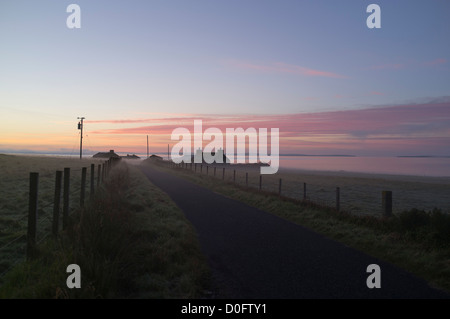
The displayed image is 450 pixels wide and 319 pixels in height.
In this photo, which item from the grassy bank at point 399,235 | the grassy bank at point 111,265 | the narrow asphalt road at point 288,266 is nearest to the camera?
the grassy bank at point 111,265

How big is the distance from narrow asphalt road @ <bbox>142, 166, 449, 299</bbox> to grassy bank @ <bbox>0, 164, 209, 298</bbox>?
50 centimetres

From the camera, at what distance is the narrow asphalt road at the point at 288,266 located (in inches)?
195

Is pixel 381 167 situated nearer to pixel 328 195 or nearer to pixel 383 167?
pixel 383 167

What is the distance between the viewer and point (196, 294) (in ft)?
15.6

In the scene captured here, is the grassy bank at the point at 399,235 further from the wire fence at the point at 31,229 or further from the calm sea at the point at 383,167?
the calm sea at the point at 383,167

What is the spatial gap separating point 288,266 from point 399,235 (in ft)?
12.7

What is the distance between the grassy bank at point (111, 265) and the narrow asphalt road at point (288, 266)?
1.65 feet

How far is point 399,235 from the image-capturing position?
827cm

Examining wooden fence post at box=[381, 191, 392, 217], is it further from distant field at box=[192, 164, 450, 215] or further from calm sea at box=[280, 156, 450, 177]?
calm sea at box=[280, 156, 450, 177]

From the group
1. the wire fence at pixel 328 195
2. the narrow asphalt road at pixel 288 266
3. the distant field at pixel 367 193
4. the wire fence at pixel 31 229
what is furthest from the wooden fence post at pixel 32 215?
the distant field at pixel 367 193

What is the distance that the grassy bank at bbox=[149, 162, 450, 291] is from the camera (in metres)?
6.37

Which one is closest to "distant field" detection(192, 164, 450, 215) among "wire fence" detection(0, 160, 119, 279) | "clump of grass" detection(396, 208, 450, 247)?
"clump of grass" detection(396, 208, 450, 247)

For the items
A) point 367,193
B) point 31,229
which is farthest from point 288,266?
point 367,193
